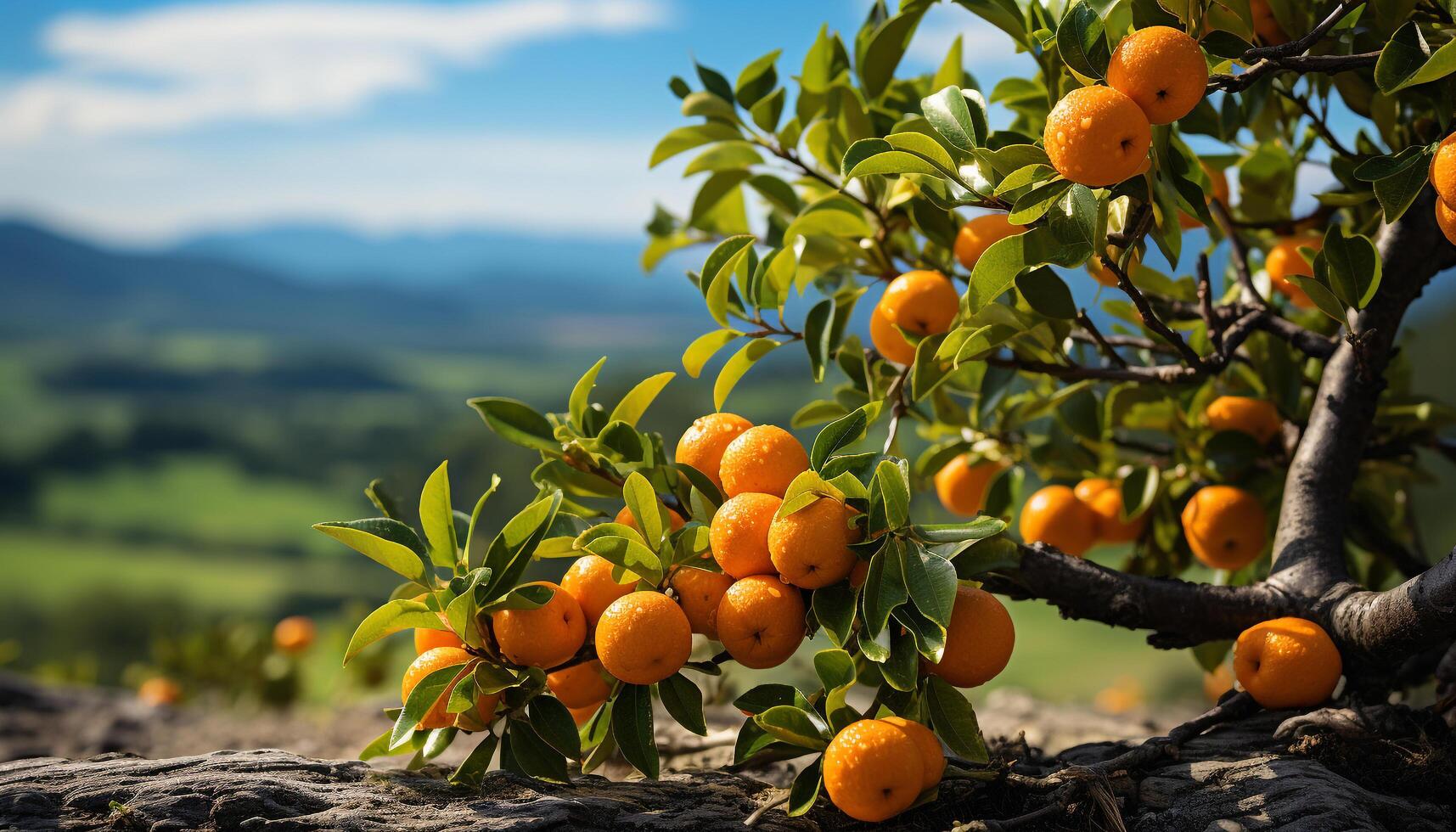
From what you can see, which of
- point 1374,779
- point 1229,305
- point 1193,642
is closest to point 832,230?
point 1229,305

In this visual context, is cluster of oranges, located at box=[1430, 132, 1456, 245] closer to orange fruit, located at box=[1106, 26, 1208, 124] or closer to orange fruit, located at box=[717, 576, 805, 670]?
orange fruit, located at box=[1106, 26, 1208, 124]

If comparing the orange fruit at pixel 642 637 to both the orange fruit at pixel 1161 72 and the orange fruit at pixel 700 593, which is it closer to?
the orange fruit at pixel 700 593

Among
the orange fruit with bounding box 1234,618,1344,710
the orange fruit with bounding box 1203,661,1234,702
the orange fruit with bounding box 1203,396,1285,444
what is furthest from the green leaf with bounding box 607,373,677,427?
the orange fruit with bounding box 1203,661,1234,702

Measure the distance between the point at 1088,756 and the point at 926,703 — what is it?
38 centimetres

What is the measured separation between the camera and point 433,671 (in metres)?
1.06

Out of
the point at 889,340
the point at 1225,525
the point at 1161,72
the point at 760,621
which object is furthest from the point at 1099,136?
the point at 1225,525

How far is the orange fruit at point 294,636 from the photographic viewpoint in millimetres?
3025

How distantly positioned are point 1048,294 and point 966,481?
1.73 feet

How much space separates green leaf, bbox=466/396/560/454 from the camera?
1.20m

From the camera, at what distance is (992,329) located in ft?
3.69

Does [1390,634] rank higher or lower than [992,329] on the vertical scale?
lower

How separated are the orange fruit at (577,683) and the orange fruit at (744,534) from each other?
22cm

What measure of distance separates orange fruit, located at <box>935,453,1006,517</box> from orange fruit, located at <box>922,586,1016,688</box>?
21.3 inches

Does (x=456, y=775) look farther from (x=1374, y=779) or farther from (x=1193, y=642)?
(x=1374, y=779)
